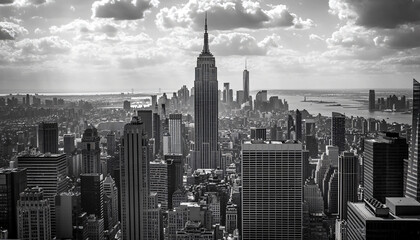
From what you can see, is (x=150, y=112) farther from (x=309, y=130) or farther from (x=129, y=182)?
(x=309, y=130)

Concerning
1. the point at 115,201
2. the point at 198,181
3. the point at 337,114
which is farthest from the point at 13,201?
the point at 198,181

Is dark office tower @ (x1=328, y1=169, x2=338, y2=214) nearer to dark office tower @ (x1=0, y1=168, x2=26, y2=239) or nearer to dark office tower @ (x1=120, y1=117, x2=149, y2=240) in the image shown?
dark office tower @ (x1=120, y1=117, x2=149, y2=240)

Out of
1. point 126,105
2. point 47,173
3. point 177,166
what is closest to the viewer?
point 126,105

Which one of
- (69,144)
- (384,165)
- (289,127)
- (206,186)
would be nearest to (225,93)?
(206,186)

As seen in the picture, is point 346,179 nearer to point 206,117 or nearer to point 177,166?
point 177,166

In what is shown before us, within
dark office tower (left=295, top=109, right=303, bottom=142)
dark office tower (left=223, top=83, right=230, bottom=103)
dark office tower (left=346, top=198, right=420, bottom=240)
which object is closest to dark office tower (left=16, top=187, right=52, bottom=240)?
dark office tower (left=346, top=198, right=420, bottom=240)
